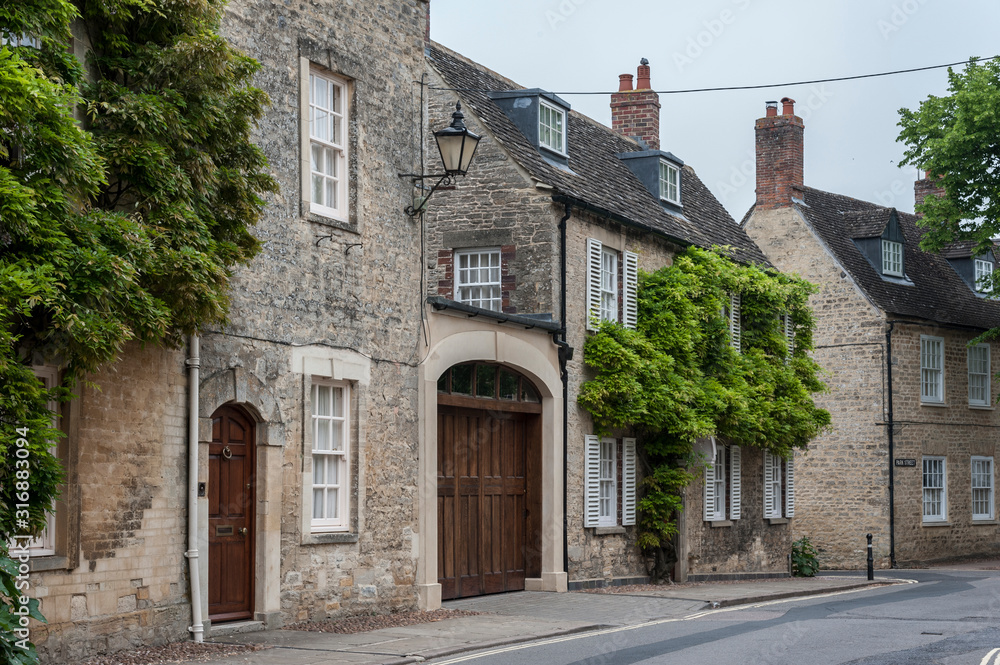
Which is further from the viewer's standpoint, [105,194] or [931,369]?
[931,369]

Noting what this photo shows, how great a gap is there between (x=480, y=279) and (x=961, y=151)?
15037mm

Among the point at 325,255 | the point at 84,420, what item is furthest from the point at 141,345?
the point at 325,255

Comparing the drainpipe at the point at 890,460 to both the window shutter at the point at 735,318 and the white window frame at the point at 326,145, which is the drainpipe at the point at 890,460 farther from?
the white window frame at the point at 326,145

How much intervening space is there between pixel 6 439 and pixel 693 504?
1619cm

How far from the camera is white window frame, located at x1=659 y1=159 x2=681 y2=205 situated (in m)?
25.3

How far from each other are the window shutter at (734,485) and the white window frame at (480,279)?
7.30 m

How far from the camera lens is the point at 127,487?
37.3 ft

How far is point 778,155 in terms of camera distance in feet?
109

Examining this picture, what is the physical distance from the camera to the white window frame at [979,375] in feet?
111

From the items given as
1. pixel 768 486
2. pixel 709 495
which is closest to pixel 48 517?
pixel 709 495

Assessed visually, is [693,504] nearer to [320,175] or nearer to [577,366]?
[577,366]

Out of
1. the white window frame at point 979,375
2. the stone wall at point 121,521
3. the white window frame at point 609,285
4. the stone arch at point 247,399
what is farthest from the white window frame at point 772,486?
the stone wall at point 121,521

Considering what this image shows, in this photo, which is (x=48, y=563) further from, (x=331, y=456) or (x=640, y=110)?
(x=640, y=110)

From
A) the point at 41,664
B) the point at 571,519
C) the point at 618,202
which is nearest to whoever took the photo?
the point at 41,664
